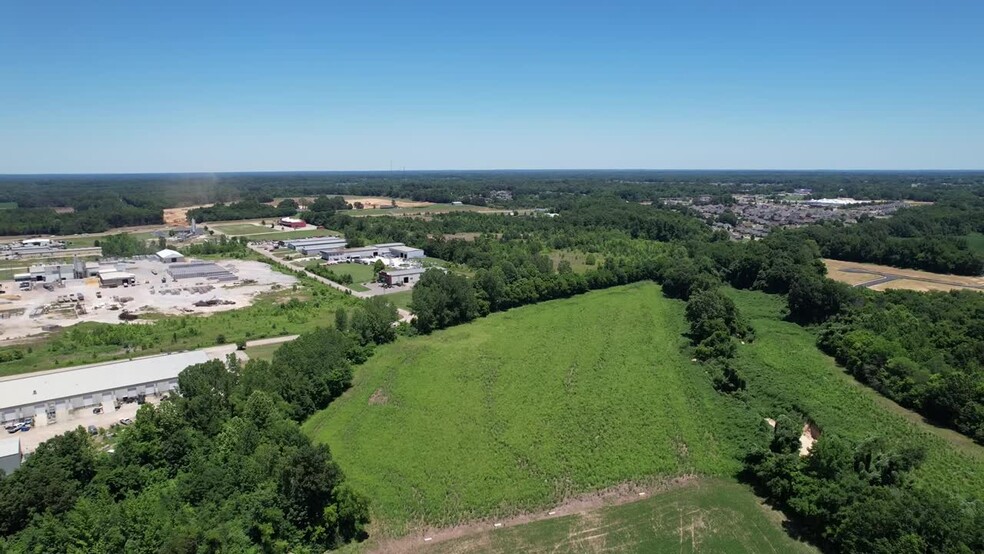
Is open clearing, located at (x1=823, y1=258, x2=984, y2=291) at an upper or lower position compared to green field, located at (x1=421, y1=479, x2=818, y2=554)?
upper

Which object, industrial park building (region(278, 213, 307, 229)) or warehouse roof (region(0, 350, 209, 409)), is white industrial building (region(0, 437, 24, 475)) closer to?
warehouse roof (region(0, 350, 209, 409))

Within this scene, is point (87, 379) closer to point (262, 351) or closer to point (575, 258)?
point (262, 351)

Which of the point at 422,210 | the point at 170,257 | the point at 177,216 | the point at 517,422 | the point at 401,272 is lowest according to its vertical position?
the point at 517,422

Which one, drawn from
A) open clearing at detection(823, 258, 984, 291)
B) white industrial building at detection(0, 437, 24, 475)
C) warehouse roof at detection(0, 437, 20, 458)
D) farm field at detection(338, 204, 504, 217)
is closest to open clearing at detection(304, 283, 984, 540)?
white industrial building at detection(0, 437, 24, 475)

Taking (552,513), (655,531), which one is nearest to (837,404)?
(655,531)

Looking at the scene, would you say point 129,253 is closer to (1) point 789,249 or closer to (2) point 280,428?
(2) point 280,428

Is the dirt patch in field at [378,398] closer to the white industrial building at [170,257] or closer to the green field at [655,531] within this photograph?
the green field at [655,531]
